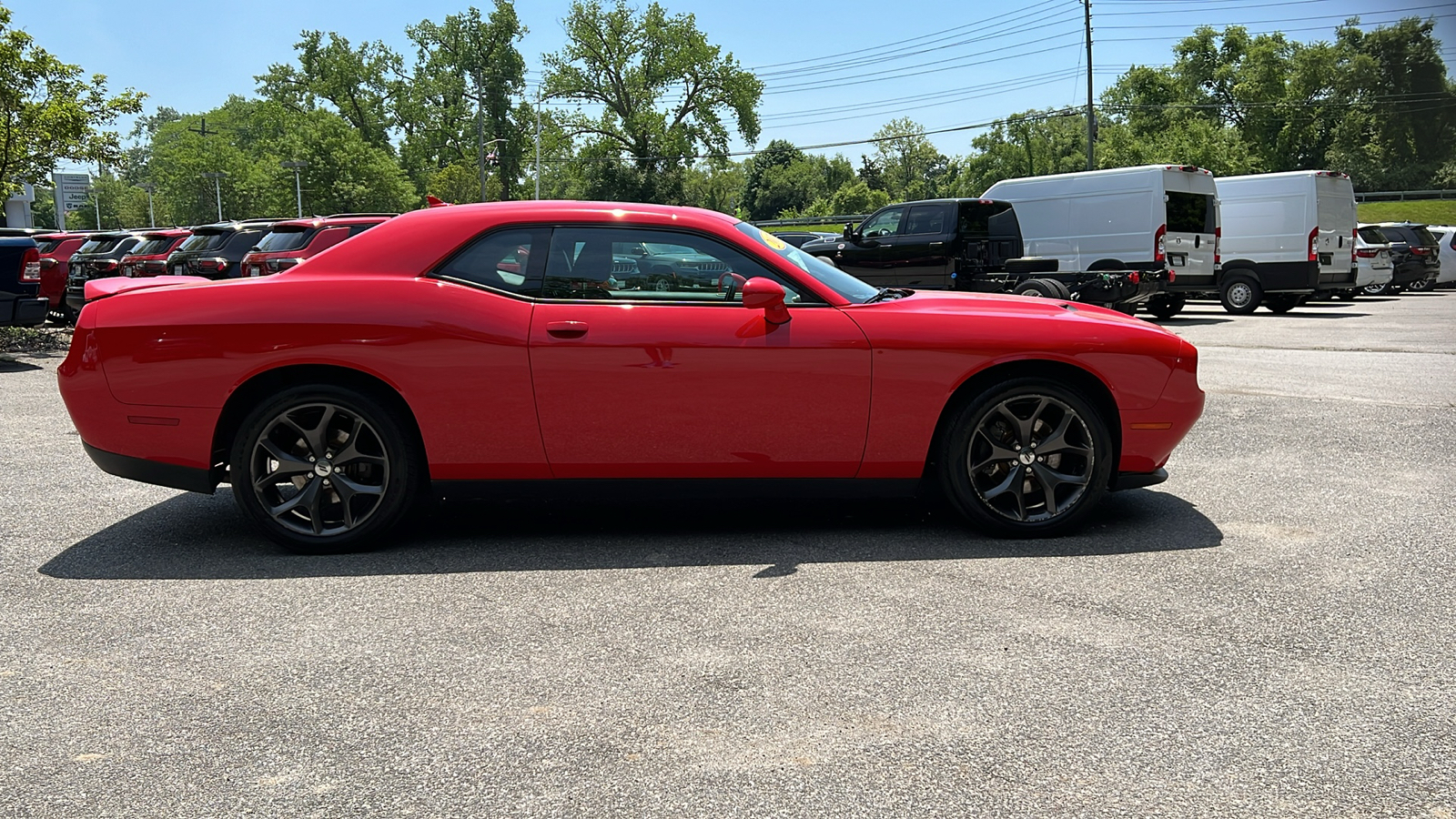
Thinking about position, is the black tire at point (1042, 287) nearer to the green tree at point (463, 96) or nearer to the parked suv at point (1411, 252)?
the parked suv at point (1411, 252)

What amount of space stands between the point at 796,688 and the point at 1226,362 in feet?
32.1

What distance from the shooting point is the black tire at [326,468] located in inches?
183

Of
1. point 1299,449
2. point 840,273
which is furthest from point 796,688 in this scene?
point 1299,449

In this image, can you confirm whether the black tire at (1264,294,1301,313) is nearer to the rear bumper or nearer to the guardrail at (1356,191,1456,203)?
the rear bumper

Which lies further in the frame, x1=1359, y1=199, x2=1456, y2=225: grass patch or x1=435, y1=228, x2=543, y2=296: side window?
x1=1359, y1=199, x2=1456, y2=225: grass patch

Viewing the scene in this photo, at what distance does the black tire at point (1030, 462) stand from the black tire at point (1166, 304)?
15260 millimetres

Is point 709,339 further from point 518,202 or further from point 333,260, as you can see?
point 333,260

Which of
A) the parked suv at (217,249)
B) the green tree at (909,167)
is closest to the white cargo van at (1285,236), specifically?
the parked suv at (217,249)

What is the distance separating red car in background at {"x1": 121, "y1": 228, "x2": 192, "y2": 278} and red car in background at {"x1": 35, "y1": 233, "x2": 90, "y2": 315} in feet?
2.98

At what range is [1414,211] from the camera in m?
58.1

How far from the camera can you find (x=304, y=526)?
474 centimetres

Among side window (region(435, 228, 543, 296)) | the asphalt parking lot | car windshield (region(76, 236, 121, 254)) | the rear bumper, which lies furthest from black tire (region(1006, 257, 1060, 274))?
car windshield (region(76, 236, 121, 254))

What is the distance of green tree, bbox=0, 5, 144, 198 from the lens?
1568cm

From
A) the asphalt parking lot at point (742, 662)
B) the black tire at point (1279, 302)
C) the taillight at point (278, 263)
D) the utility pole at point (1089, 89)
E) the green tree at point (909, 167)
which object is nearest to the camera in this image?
the asphalt parking lot at point (742, 662)
